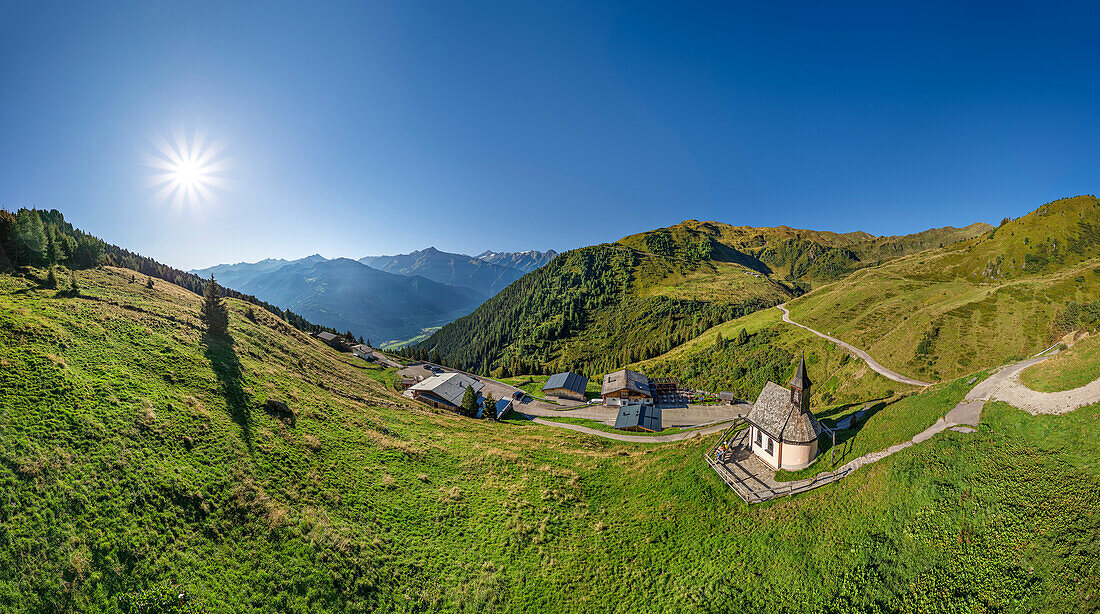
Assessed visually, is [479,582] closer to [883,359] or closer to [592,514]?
[592,514]

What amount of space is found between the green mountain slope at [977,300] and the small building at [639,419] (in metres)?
42.9

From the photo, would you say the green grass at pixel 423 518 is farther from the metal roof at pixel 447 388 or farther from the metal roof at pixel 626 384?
the metal roof at pixel 626 384

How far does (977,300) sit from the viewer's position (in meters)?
71.2

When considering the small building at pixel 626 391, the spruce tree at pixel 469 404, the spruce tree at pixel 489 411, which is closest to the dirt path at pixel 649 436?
the spruce tree at pixel 489 411

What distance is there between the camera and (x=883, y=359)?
64.1 meters

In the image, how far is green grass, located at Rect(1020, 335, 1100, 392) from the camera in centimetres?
2198

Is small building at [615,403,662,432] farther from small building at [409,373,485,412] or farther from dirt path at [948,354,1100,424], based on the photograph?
dirt path at [948,354,1100,424]

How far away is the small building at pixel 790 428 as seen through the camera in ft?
102

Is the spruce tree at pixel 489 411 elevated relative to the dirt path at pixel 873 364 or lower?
lower

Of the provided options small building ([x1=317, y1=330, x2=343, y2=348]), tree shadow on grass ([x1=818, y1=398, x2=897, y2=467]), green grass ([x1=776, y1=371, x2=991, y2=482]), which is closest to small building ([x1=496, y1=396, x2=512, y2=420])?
green grass ([x1=776, y1=371, x2=991, y2=482])

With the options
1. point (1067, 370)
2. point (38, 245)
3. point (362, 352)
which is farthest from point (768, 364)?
point (38, 245)

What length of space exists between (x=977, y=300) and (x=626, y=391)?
7479 centimetres

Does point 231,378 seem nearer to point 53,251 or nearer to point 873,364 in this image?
point 53,251

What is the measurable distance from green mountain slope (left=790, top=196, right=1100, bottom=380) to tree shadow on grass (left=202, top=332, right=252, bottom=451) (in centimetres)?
9080
